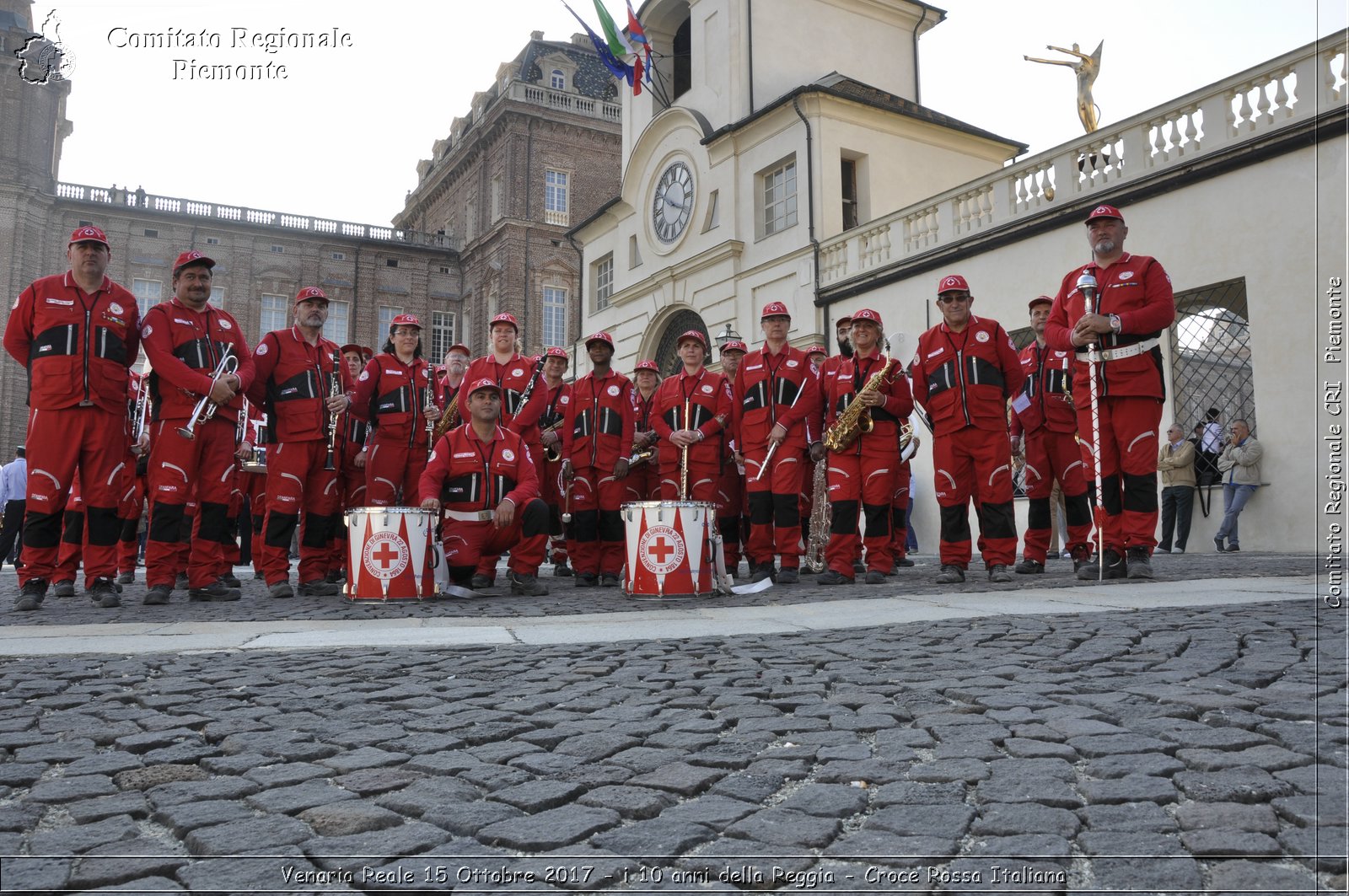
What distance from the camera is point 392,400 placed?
9453mm

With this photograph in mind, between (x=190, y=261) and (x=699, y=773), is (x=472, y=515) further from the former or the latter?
(x=699, y=773)

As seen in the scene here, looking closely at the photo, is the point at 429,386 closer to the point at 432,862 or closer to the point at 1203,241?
the point at 432,862

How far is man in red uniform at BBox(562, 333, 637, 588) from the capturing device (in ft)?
32.2

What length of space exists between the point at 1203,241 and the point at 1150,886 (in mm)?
13865

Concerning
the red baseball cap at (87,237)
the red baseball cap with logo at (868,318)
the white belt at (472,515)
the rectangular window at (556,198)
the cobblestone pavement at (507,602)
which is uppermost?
the rectangular window at (556,198)

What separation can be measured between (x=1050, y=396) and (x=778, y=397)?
8.58ft

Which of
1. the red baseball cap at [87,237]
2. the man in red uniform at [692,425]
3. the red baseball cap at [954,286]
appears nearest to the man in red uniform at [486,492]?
the man in red uniform at [692,425]

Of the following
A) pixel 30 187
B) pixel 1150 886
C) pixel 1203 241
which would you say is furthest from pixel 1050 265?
pixel 30 187

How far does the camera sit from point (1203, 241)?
44.8ft

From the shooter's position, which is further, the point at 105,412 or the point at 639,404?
the point at 639,404

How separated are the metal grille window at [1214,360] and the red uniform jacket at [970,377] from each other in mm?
6587

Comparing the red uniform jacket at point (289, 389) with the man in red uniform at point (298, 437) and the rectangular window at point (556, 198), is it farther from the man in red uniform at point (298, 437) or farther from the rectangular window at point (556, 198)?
the rectangular window at point (556, 198)

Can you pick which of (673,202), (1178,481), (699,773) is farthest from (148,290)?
(699,773)

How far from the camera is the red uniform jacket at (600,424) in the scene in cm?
980
